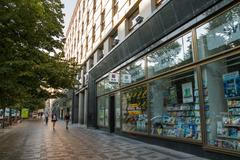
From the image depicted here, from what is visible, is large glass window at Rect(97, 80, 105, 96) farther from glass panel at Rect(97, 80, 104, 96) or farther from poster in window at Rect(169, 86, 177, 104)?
poster in window at Rect(169, 86, 177, 104)

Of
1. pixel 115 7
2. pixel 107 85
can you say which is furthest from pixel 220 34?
pixel 107 85

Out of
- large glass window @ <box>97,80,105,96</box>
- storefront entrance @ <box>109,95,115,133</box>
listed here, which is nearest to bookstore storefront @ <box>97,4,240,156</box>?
storefront entrance @ <box>109,95,115,133</box>

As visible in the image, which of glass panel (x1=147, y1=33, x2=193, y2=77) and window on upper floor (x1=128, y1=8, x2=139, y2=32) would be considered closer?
glass panel (x1=147, y1=33, x2=193, y2=77)

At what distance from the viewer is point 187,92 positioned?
8789 millimetres

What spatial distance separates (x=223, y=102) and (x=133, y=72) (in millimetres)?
6607

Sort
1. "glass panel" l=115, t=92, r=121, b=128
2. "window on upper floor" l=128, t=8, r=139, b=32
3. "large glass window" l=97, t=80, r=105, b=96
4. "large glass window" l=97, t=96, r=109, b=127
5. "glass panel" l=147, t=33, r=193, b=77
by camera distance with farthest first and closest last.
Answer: "large glass window" l=97, t=80, r=105, b=96 → "large glass window" l=97, t=96, r=109, b=127 → "glass panel" l=115, t=92, r=121, b=128 → "window on upper floor" l=128, t=8, r=139, b=32 → "glass panel" l=147, t=33, r=193, b=77

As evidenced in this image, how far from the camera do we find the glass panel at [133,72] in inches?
483

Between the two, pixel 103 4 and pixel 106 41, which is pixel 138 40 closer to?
pixel 106 41

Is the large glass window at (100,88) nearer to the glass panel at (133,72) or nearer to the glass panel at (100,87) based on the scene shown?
the glass panel at (100,87)

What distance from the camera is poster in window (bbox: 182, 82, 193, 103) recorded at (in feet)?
28.1

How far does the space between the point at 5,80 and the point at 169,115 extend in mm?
6478

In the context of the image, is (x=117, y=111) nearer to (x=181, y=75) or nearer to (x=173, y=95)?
(x=173, y=95)

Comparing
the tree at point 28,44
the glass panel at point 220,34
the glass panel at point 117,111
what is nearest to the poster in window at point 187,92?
the glass panel at point 220,34

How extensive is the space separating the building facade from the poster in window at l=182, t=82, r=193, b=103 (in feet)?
0.12
